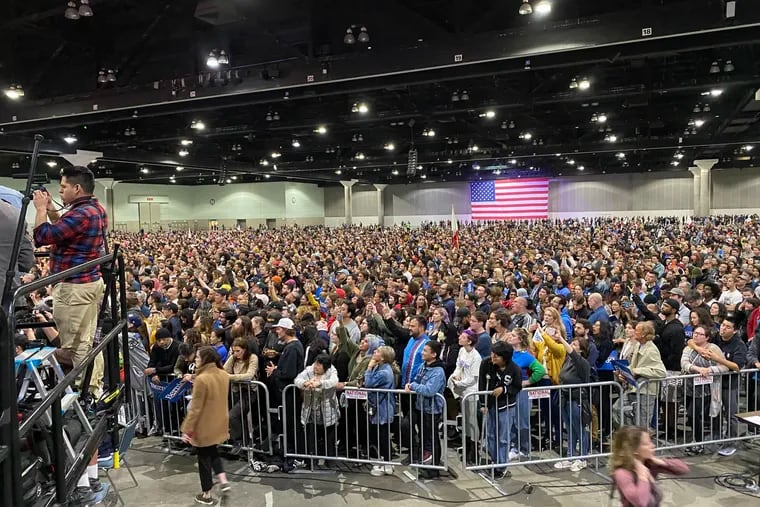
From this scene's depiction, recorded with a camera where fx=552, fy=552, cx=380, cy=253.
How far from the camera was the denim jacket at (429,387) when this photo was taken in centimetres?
600

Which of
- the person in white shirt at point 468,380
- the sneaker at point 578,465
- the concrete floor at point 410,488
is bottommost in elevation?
the concrete floor at point 410,488

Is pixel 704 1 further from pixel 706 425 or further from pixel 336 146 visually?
pixel 336 146

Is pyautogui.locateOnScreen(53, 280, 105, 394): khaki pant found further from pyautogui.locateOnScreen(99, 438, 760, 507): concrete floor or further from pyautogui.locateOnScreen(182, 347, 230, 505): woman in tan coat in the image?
pyautogui.locateOnScreen(99, 438, 760, 507): concrete floor

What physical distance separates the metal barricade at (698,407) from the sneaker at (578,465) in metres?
0.68

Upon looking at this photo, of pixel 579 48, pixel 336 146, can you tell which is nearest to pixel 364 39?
pixel 579 48

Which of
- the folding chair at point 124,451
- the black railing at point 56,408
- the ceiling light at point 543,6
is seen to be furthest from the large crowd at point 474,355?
the ceiling light at point 543,6

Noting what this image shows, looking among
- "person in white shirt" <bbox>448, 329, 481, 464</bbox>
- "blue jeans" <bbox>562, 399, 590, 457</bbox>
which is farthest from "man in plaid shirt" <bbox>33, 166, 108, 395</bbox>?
"blue jeans" <bbox>562, 399, 590, 457</bbox>

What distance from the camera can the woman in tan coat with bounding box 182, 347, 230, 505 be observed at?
17.7 ft

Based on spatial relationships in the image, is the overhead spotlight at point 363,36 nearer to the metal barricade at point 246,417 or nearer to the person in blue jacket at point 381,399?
the person in blue jacket at point 381,399

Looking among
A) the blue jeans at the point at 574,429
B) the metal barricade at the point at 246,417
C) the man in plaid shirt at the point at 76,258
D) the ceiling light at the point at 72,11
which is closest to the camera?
the man in plaid shirt at the point at 76,258

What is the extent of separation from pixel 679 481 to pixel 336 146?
24670 millimetres

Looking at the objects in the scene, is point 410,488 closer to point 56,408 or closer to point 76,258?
point 76,258

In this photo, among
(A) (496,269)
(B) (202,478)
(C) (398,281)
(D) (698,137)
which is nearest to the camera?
(B) (202,478)

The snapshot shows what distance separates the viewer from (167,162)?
27.4 m
